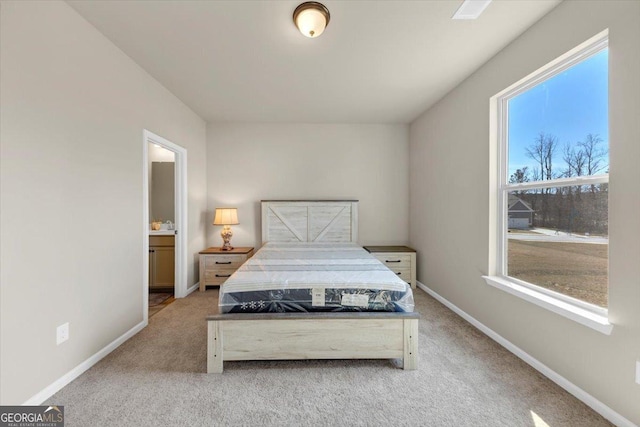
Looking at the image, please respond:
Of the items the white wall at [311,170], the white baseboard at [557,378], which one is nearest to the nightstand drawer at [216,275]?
the white wall at [311,170]

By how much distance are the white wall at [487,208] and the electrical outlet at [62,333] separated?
134 inches

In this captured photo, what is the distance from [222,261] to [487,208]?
3.41 m

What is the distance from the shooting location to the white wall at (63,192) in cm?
150

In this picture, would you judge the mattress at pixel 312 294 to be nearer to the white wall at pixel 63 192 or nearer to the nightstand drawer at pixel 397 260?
the white wall at pixel 63 192

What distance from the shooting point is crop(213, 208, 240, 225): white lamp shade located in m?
3.97

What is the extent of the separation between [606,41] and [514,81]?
0.61 metres

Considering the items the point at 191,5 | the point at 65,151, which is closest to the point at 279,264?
the point at 65,151

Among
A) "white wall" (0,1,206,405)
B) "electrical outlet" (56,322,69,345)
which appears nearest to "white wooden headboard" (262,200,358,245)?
"white wall" (0,1,206,405)

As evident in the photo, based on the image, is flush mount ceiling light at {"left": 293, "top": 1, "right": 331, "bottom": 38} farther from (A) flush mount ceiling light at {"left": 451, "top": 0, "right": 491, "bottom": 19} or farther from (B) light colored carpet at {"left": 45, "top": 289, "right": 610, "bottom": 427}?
(B) light colored carpet at {"left": 45, "top": 289, "right": 610, "bottom": 427}

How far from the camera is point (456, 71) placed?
269cm

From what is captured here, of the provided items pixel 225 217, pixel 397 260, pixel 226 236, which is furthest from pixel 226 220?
pixel 397 260

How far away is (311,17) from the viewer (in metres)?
Result: 1.81

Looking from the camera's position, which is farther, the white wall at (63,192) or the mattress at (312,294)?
the mattress at (312,294)

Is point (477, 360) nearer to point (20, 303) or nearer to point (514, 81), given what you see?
point (514, 81)
